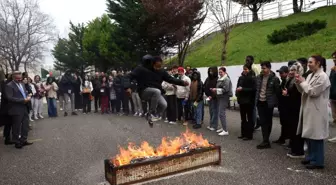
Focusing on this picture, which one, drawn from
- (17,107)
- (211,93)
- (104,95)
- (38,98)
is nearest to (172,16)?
(104,95)

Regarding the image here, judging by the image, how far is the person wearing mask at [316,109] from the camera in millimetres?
5453

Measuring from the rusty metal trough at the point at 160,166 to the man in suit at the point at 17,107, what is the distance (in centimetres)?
426

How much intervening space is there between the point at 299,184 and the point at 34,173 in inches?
198

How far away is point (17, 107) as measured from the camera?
27.5ft

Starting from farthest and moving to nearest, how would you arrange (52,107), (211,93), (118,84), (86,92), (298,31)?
(298,31) → (86,92) → (52,107) → (118,84) → (211,93)

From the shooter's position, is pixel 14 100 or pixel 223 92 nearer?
pixel 14 100

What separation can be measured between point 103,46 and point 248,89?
23.7 m

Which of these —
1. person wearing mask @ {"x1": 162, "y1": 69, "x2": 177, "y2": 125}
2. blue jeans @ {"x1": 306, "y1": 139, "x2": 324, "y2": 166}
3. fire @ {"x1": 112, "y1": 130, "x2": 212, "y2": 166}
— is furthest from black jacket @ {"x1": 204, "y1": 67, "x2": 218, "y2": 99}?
blue jeans @ {"x1": 306, "y1": 139, "x2": 324, "y2": 166}

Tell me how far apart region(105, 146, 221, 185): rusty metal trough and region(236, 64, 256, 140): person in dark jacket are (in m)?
2.47

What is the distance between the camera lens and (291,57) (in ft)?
61.9

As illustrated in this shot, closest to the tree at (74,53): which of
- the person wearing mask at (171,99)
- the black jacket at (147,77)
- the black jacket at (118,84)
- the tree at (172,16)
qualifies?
the tree at (172,16)

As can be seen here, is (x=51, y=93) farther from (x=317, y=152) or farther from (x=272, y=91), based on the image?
(x=317, y=152)

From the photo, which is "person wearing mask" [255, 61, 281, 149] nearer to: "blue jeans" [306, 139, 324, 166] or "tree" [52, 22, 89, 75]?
"blue jeans" [306, 139, 324, 166]

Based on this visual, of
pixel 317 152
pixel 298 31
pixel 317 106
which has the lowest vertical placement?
pixel 317 152
